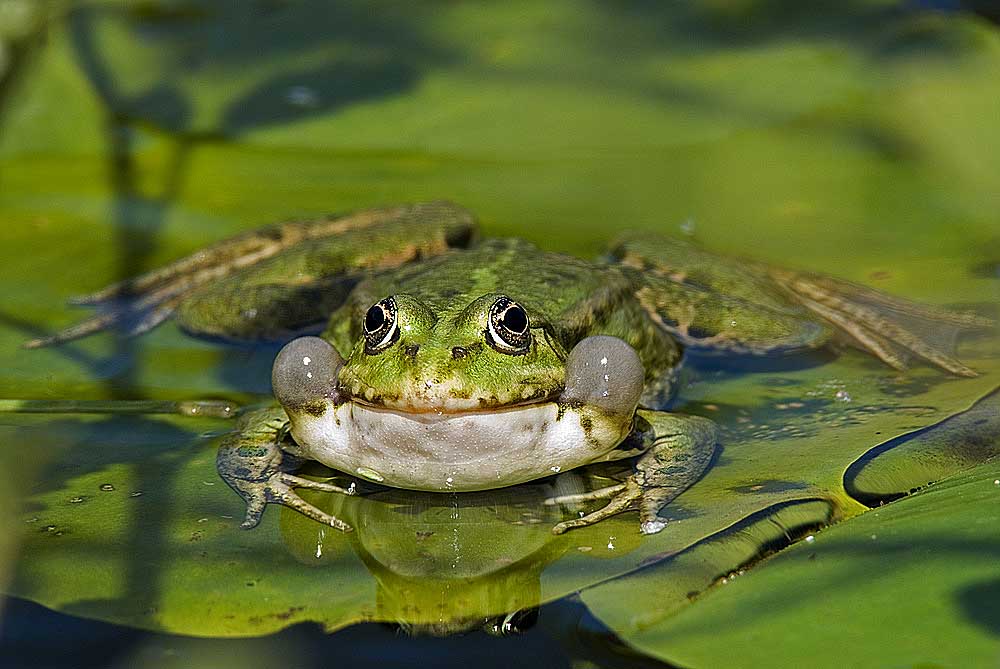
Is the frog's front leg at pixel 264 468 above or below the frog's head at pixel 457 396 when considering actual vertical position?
below

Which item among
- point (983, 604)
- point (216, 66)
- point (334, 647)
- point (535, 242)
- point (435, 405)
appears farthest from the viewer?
point (216, 66)

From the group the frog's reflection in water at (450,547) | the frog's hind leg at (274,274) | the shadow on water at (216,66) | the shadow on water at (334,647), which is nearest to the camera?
the shadow on water at (334,647)

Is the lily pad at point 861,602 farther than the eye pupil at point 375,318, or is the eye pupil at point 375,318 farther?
the eye pupil at point 375,318

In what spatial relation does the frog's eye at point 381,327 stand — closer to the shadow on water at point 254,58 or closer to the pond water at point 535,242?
the pond water at point 535,242

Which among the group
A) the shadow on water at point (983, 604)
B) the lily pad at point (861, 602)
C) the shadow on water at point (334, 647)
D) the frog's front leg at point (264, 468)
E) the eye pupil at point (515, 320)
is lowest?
the shadow on water at point (334, 647)

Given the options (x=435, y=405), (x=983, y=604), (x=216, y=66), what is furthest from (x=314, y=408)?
(x=216, y=66)

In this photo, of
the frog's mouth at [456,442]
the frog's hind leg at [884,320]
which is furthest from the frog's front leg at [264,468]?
the frog's hind leg at [884,320]

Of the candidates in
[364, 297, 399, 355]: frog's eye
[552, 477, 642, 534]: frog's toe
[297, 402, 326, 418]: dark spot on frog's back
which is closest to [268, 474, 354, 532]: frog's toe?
[297, 402, 326, 418]: dark spot on frog's back

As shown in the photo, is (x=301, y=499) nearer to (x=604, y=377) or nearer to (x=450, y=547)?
(x=450, y=547)
